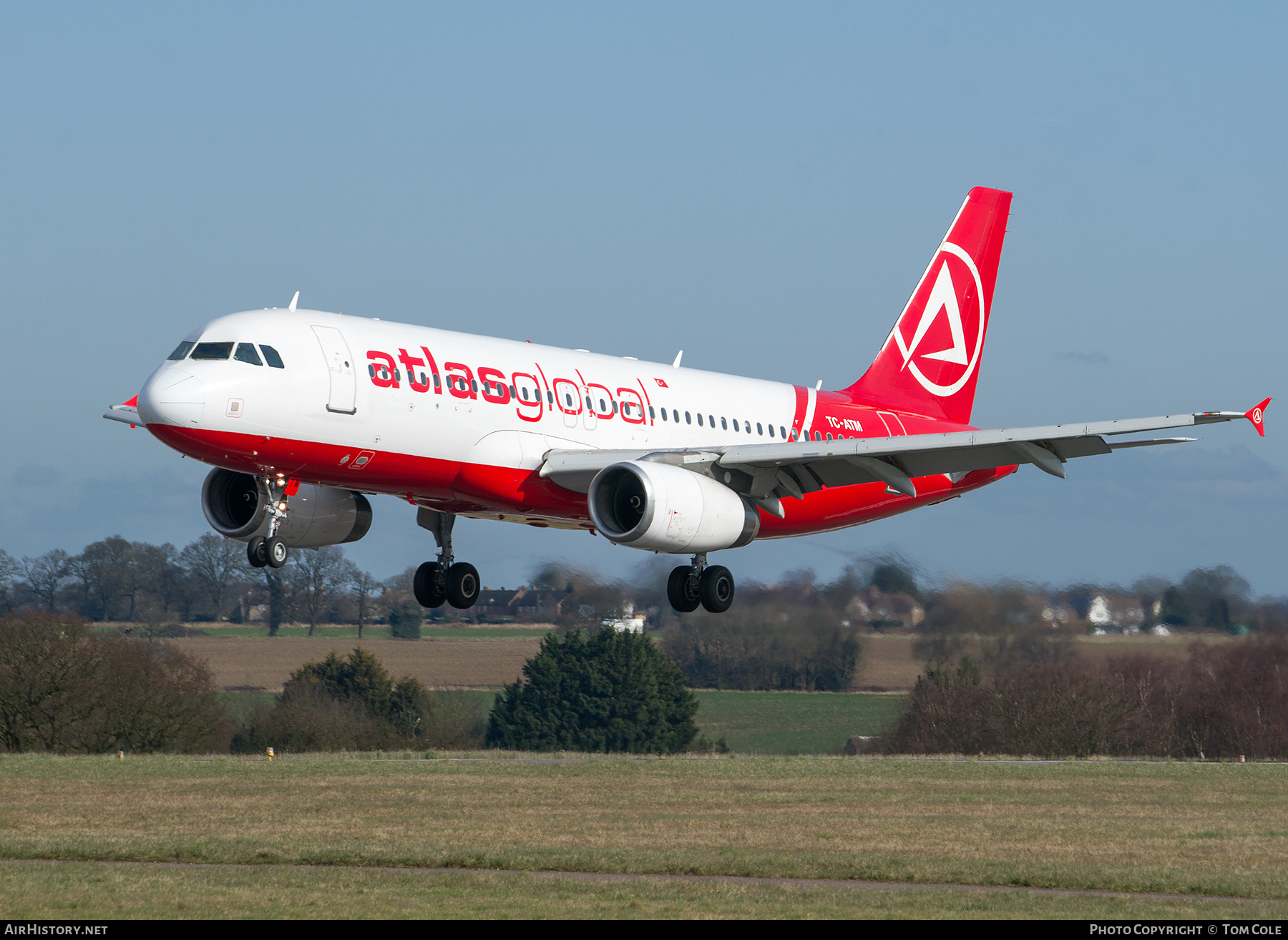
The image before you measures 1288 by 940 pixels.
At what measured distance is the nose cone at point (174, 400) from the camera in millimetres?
25844

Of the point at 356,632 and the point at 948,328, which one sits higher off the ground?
the point at 948,328

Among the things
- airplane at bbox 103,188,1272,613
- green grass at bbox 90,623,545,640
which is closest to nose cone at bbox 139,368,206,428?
airplane at bbox 103,188,1272,613

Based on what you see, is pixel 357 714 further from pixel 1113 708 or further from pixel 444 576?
pixel 444 576

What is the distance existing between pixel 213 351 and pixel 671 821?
20890 millimetres

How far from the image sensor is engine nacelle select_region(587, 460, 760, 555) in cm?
2903

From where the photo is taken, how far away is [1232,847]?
35.6 metres

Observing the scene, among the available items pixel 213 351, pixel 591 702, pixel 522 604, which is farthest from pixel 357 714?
pixel 213 351

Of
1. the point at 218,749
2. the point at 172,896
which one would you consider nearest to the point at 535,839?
the point at 172,896

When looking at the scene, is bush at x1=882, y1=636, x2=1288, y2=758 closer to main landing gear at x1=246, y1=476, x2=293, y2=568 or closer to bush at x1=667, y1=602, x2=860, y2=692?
bush at x1=667, y1=602, x2=860, y2=692

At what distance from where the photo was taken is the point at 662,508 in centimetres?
2897

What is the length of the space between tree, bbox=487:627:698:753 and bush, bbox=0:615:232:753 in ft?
59.2

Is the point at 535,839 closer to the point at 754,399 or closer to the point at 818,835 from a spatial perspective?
the point at 818,835

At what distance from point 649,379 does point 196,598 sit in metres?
66.7

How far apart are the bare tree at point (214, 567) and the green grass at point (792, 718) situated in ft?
98.5
